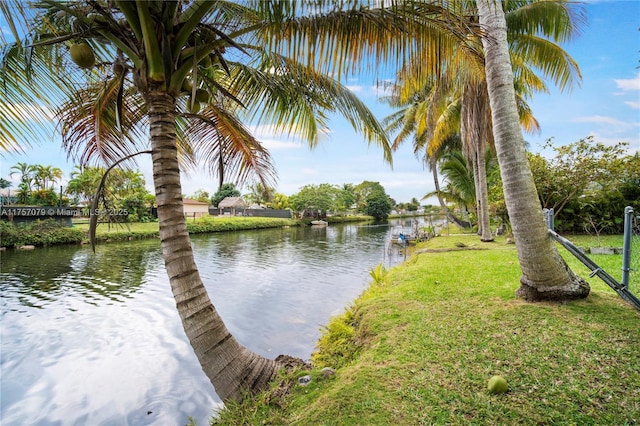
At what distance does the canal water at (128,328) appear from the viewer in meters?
4.46

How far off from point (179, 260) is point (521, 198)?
13.0 feet

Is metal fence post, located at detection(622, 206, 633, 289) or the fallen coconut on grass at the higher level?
metal fence post, located at detection(622, 206, 633, 289)

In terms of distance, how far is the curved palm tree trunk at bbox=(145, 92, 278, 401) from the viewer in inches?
112

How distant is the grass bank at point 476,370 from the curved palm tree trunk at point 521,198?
0.23 metres

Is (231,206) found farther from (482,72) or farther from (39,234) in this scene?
(482,72)

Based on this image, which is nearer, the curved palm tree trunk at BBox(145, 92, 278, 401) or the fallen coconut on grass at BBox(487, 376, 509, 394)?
the fallen coconut on grass at BBox(487, 376, 509, 394)

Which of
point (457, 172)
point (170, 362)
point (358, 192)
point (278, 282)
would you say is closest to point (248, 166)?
point (170, 362)

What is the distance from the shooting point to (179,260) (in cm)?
286

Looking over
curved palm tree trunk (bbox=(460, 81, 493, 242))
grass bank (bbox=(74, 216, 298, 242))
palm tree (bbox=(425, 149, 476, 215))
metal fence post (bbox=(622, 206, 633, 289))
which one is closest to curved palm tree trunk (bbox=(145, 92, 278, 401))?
metal fence post (bbox=(622, 206, 633, 289))

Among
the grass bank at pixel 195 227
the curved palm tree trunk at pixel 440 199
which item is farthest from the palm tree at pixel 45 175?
the curved palm tree trunk at pixel 440 199

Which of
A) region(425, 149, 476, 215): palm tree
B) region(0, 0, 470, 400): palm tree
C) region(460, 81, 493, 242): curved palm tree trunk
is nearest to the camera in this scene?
region(0, 0, 470, 400): palm tree

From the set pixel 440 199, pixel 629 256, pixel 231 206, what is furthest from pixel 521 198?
pixel 231 206

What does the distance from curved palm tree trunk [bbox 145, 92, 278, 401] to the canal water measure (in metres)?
1.62

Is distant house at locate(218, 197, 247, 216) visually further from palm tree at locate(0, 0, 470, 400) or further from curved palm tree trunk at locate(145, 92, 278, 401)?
curved palm tree trunk at locate(145, 92, 278, 401)
